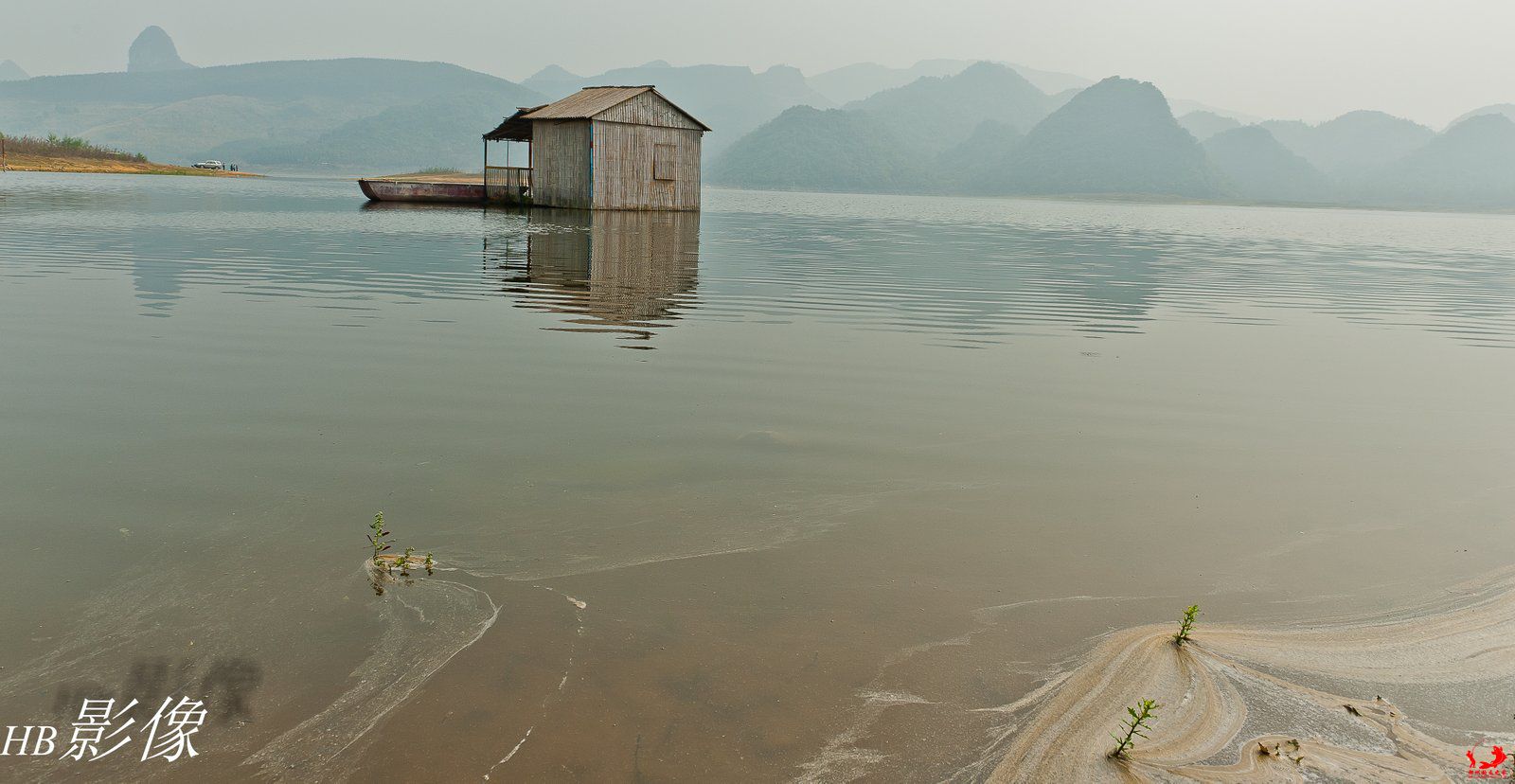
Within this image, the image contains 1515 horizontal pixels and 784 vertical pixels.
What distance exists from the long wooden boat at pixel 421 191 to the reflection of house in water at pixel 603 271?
695 inches

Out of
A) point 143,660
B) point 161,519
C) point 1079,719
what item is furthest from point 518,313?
point 1079,719

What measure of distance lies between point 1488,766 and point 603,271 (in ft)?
62.1

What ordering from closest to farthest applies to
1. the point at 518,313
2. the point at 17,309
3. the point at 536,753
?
the point at 536,753
the point at 17,309
the point at 518,313

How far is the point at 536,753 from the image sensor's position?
11.8 ft

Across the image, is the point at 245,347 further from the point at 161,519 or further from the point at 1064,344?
the point at 1064,344

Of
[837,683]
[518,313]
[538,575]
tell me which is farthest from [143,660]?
[518,313]

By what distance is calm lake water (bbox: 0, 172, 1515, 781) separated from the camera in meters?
3.94

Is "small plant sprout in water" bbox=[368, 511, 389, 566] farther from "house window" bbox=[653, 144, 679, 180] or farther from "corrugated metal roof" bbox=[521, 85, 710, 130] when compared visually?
"house window" bbox=[653, 144, 679, 180]

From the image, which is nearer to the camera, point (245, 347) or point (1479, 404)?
point (1479, 404)

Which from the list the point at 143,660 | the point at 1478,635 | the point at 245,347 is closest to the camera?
the point at 143,660

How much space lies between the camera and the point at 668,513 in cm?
624

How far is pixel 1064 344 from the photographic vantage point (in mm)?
13398

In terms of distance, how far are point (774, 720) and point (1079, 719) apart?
1273 millimetres

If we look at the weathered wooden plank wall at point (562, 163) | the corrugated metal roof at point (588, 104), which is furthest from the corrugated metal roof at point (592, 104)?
the weathered wooden plank wall at point (562, 163)
